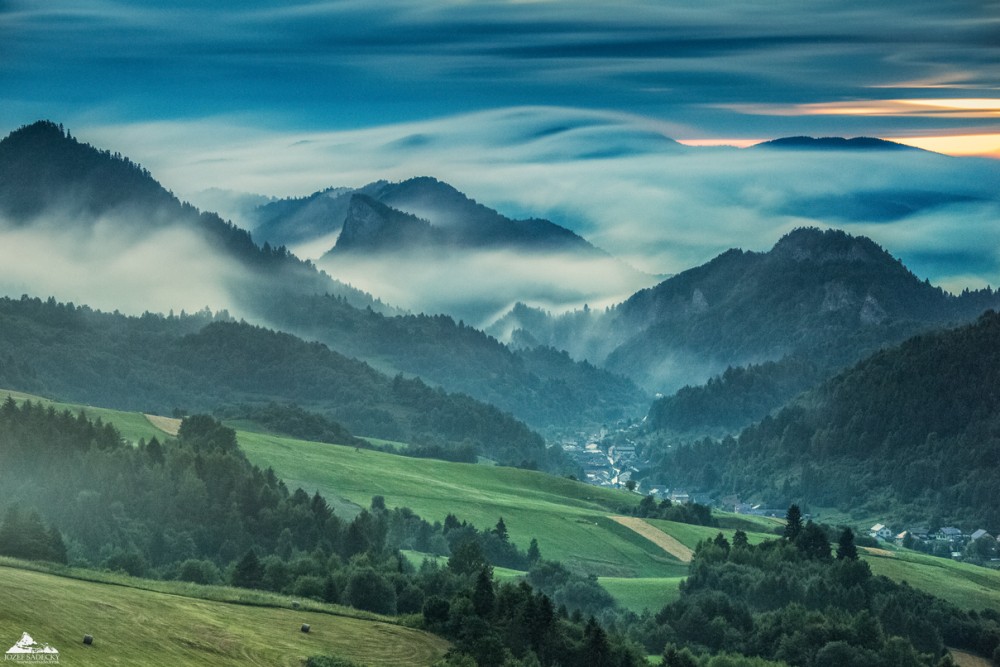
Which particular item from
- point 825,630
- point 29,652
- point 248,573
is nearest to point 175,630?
point 29,652

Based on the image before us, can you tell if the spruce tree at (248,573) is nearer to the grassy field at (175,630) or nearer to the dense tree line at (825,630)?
the grassy field at (175,630)

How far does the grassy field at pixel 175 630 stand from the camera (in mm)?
86875

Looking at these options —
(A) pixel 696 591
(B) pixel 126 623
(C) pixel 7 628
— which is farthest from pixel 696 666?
(C) pixel 7 628

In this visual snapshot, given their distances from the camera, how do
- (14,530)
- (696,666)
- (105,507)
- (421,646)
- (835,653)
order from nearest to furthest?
(421,646) → (14,530) → (696,666) → (835,653) → (105,507)

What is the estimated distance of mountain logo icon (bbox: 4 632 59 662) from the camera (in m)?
77.8

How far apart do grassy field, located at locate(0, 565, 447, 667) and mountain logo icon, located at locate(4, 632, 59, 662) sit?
20.0 inches

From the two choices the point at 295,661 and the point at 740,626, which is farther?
the point at 740,626

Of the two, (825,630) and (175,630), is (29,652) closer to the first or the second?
(175,630)

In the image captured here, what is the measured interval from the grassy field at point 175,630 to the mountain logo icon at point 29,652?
0.51m

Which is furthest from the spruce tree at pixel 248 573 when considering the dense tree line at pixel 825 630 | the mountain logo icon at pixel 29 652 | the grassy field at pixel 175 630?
the mountain logo icon at pixel 29 652

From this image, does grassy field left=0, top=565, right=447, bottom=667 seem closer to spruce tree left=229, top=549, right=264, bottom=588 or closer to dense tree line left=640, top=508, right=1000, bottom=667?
spruce tree left=229, top=549, right=264, bottom=588

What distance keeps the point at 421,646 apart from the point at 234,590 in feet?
62.0

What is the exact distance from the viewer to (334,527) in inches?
7810

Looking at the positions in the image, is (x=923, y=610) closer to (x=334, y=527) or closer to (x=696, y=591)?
(x=696, y=591)
